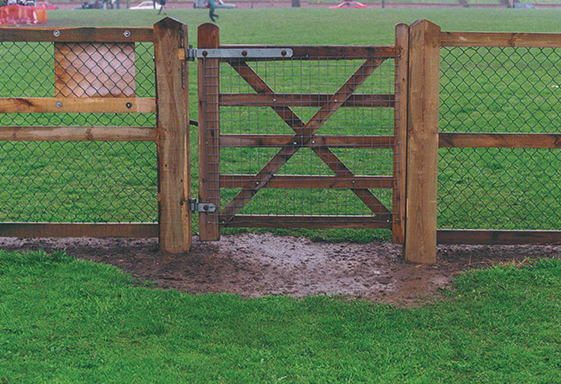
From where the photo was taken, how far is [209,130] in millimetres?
5609

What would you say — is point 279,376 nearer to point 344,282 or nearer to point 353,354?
point 353,354

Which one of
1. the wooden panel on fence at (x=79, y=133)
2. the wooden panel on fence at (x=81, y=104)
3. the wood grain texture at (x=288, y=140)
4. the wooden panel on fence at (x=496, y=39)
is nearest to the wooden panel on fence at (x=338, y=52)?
the wooden panel on fence at (x=496, y=39)

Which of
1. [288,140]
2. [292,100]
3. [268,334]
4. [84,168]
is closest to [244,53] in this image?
[292,100]

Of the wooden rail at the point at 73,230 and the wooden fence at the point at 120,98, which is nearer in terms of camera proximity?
the wooden fence at the point at 120,98

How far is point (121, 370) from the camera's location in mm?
3844

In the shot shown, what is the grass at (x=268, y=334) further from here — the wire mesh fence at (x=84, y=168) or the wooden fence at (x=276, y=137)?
the wire mesh fence at (x=84, y=168)

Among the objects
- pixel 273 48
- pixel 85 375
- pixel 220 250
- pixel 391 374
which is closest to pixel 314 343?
pixel 391 374

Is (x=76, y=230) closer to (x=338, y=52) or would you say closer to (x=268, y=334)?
(x=268, y=334)

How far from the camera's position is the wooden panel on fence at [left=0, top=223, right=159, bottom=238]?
579cm

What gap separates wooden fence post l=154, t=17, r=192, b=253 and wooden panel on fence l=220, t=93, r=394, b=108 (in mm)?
374

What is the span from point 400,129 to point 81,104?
254cm

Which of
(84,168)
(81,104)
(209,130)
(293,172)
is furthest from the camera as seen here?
(84,168)

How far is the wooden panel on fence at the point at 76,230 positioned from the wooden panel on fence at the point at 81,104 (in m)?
0.97

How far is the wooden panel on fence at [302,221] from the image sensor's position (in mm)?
5719
